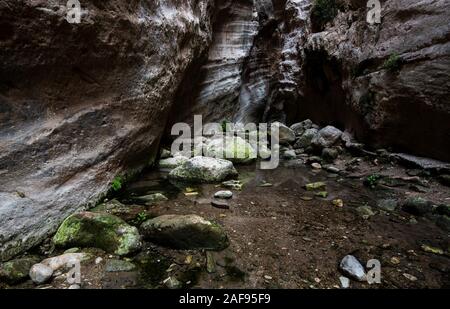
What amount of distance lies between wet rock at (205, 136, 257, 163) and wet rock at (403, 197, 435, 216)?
4261mm

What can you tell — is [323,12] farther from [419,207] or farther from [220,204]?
[220,204]

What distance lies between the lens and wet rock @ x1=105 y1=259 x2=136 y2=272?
291 centimetres

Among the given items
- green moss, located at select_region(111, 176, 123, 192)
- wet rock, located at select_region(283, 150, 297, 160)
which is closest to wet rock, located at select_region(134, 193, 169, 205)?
green moss, located at select_region(111, 176, 123, 192)

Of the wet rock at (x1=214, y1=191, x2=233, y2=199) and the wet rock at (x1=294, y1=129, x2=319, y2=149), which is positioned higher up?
the wet rock at (x1=294, y1=129, x2=319, y2=149)

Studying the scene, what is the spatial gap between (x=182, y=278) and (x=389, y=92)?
22.4ft

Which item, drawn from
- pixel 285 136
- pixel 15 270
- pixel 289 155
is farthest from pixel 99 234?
pixel 285 136

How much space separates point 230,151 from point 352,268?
5.41m

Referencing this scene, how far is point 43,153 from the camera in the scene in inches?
148

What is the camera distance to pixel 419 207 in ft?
15.0

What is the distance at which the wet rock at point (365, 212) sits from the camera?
14.5 feet

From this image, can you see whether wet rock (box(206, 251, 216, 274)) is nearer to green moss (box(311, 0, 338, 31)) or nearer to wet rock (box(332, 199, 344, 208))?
wet rock (box(332, 199, 344, 208))

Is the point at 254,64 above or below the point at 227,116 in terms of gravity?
above

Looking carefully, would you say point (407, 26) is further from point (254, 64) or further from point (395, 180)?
point (254, 64)
